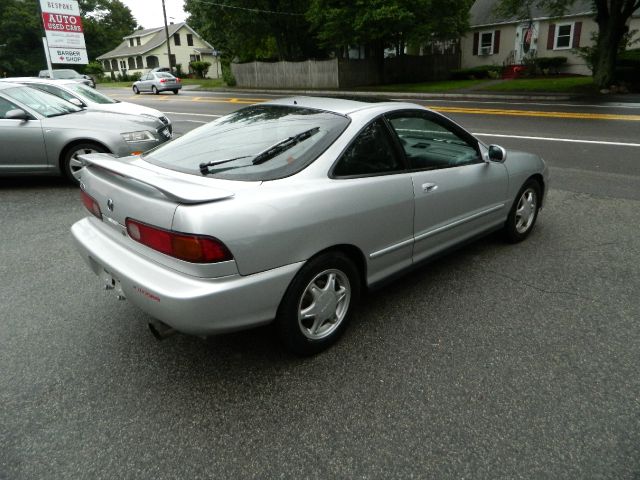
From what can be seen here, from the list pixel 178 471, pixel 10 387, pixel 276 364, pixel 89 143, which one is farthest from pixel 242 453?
pixel 89 143

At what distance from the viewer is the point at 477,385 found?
2.69 m

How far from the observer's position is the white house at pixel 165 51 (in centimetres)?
6731

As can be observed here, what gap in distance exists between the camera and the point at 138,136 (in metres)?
7.12

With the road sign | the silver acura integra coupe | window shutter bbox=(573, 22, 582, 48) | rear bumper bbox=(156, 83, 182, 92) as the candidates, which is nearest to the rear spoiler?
the silver acura integra coupe

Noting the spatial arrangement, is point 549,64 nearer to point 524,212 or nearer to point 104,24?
point 524,212

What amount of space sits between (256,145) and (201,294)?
113cm

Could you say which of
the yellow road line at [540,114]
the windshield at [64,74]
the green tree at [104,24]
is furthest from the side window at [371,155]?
the green tree at [104,24]

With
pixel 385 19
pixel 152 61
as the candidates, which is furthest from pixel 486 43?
pixel 152 61

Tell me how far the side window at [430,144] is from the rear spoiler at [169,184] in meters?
1.50

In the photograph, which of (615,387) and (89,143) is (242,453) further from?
(89,143)

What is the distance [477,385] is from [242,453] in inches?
52.2

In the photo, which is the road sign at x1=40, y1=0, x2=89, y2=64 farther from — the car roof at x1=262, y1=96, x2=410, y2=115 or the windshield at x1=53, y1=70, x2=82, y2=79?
the car roof at x1=262, y1=96, x2=410, y2=115

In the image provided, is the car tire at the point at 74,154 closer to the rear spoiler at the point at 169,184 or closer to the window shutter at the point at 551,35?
the rear spoiler at the point at 169,184

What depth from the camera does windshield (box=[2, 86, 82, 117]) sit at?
23.2ft
